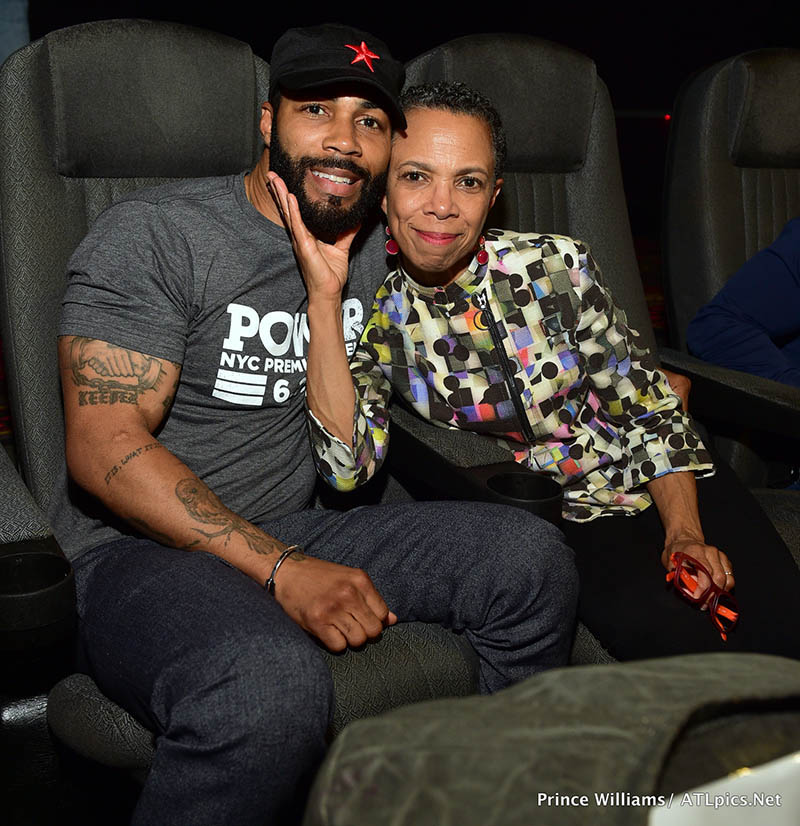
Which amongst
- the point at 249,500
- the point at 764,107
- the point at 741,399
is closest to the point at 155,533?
the point at 249,500

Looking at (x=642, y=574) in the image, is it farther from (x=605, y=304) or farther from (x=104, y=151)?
(x=104, y=151)

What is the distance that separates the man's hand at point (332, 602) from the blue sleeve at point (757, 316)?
3.42 feet

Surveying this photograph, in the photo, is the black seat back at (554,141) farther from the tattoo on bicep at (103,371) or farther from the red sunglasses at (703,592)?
the tattoo on bicep at (103,371)

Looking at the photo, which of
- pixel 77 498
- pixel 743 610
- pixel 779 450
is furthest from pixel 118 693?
pixel 779 450

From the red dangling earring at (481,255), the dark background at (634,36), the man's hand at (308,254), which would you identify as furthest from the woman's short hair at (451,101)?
the dark background at (634,36)

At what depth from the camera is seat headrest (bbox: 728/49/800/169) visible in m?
2.01

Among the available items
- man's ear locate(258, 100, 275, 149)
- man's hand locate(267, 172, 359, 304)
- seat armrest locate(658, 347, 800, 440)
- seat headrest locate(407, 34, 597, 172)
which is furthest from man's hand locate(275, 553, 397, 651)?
seat headrest locate(407, 34, 597, 172)

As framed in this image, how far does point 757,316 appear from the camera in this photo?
6.31 ft

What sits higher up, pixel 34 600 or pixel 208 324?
pixel 208 324

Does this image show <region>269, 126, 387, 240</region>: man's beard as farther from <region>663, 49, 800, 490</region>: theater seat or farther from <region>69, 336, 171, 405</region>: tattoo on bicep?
<region>663, 49, 800, 490</region>: theater seat

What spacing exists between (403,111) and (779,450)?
103 centimetres

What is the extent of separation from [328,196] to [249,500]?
17.9 inches

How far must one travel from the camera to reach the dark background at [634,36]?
3.50 metres

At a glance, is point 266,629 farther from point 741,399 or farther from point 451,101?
point 741,399
